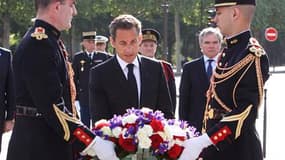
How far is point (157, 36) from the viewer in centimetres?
840

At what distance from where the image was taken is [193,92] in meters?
7.27

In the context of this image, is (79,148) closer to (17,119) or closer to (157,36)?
(17,119)

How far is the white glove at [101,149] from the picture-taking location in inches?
149

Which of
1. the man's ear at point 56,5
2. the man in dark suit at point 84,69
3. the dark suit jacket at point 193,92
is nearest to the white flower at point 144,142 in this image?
the man's ear at point 56,5

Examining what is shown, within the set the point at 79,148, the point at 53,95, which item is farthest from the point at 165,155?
the point at 53,95

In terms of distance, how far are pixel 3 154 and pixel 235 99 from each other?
666 centimetres

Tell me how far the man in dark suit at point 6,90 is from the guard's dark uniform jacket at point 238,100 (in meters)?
3.01

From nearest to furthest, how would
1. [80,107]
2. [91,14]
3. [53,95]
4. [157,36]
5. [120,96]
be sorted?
1. [53,95]
2. [120,96]
3. [157,36]
4. [80,107]
5. [91,14]

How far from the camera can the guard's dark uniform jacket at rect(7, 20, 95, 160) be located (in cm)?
373

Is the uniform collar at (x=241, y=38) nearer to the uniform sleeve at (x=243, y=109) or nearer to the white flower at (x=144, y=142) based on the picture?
the uniform sleeve at (x=243, y=109)

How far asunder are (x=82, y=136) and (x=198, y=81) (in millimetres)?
3596

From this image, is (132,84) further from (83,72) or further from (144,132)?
(83,72)

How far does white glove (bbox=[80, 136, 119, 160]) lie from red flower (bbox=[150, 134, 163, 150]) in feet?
0.80

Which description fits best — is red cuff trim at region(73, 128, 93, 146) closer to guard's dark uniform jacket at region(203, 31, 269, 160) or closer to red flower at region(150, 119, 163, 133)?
red flower at region(150, 119, 163, 133)
